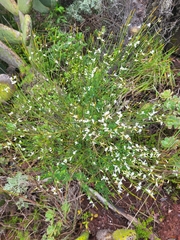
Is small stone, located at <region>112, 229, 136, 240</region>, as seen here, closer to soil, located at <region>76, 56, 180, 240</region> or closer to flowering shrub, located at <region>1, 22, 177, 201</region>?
soil, located at <region>76, 56, 180, 240</region>

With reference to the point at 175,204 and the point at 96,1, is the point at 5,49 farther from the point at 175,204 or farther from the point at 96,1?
the point at 175,204

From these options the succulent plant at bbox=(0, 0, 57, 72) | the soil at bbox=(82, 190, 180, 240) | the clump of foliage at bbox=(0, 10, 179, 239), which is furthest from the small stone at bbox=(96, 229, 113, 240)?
the succulent plant at bbox=(0, 0, 57, 72)

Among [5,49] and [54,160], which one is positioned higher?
[5,49]

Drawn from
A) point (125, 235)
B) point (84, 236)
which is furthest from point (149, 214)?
point (84, 236)

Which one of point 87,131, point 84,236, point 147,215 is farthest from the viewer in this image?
point 147,215

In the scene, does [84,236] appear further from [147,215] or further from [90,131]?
[90,131]

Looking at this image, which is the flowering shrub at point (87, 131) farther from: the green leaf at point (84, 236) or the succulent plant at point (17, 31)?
the green leaf at point (84, 236)

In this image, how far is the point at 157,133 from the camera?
2148mm

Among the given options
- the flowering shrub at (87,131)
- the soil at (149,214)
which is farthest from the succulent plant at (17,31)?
the soil at (149,214)

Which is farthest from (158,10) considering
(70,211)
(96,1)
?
(70,211)

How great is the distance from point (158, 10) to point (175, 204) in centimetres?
172

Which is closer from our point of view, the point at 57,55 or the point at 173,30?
the point at 57,55

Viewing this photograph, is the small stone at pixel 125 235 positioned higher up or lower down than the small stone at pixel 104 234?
higher up

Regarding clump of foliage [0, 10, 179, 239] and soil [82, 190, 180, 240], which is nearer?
clump of foliage [0, 10, 179, 239]
